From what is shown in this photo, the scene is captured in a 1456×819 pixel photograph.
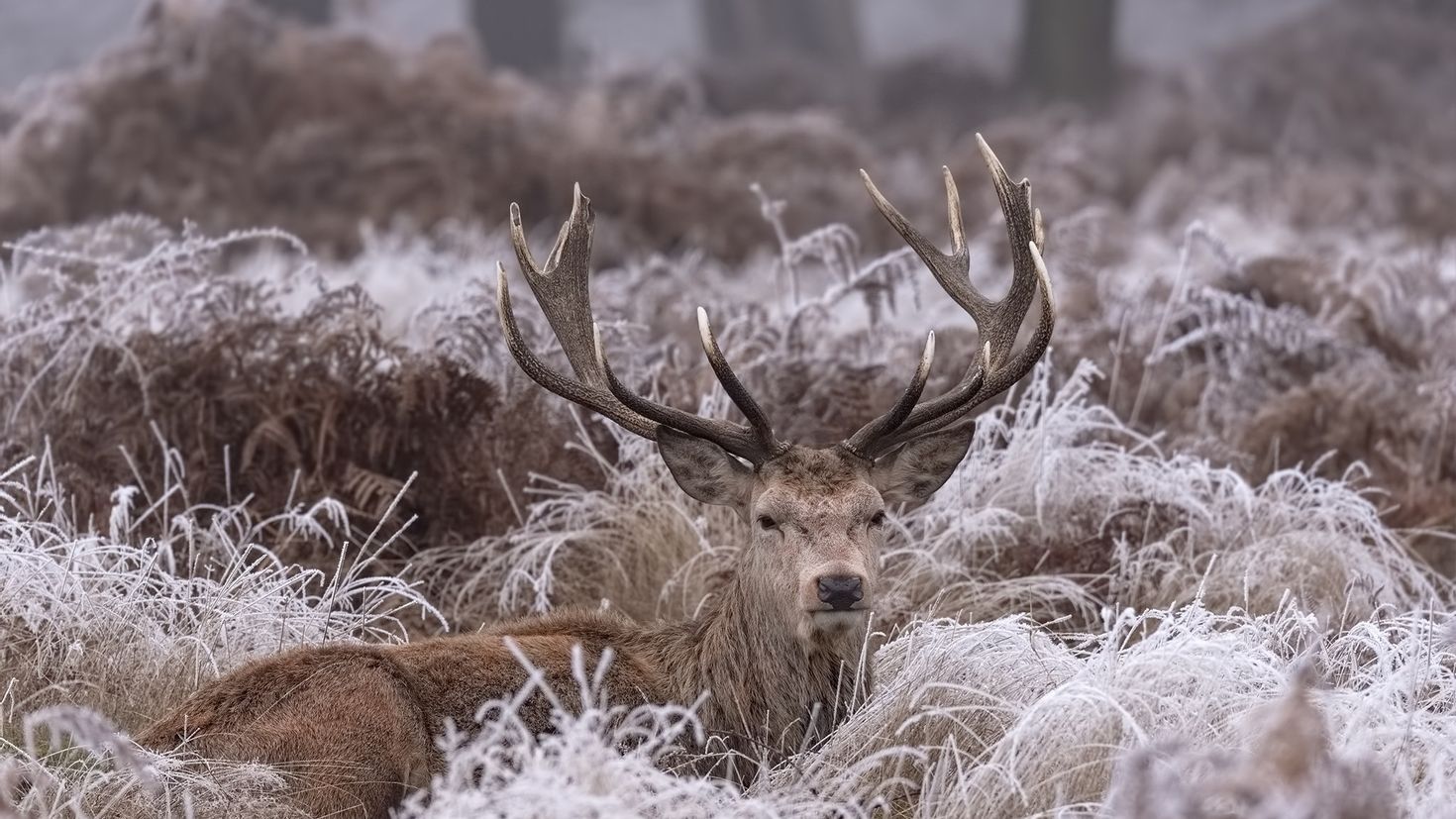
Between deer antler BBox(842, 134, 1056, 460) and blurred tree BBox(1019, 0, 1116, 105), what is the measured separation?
18.9 meters

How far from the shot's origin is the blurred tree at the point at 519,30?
2714cm

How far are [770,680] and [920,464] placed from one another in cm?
74

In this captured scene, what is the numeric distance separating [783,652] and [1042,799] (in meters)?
0.86

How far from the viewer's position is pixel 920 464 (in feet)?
16.3

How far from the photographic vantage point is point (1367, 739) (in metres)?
3.92

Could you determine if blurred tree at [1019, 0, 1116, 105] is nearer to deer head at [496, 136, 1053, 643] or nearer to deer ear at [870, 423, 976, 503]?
deer head at [496, 136, 1053, 643]

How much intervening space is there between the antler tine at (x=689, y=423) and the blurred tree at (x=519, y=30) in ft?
75.3

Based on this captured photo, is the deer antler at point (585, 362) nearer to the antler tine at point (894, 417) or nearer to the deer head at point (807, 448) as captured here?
the deer head at point (807, 448)

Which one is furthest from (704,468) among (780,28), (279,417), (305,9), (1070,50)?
(780,28)

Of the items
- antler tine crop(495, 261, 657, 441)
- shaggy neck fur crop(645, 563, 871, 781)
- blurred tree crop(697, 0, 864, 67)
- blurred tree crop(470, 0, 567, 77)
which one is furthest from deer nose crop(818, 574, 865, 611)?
blurred tree crop(697, 0, 864, 67)

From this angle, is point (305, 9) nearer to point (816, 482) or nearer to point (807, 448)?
point (807, 448)

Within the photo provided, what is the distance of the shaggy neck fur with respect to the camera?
4605 millimetres

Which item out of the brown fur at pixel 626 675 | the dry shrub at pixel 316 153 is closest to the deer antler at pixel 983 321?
the brown fur at pixel 626 675

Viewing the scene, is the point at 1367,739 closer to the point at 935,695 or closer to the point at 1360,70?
the point at 935,695
